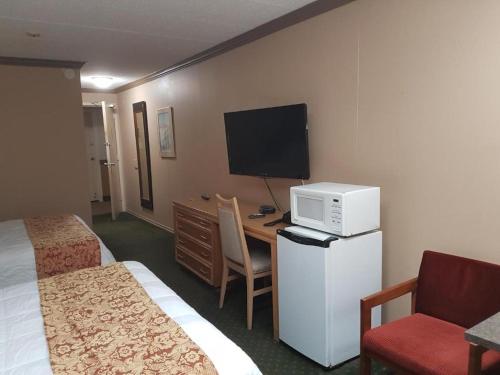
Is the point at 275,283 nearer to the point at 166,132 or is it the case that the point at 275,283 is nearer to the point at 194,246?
the point at 194,246

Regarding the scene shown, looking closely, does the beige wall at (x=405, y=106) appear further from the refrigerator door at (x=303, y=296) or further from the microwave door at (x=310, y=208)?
the refrigerator door at (x=303, y=296)

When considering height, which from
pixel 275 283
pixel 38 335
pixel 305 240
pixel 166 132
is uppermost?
pixel 166 132

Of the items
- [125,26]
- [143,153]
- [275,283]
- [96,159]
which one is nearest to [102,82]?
[143,153]

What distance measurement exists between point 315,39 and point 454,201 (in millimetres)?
1534

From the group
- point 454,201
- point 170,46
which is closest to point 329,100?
point 454,201

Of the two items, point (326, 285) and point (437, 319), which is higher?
point (326, 285)

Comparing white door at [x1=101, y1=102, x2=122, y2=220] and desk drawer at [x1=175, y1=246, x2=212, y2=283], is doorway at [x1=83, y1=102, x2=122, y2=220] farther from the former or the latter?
desk drawer at [x1=175, y1=246, x2=212, y2=283]

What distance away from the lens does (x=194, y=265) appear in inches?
153

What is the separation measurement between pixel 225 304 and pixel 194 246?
76 centimetres

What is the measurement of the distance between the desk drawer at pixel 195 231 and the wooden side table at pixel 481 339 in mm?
2434

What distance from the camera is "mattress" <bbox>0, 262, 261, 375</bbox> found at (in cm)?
131

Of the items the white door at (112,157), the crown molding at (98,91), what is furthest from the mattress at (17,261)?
the crown molding at (98,91)

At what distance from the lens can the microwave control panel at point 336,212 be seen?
2246 mm

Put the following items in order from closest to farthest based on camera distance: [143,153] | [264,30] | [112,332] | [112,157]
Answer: [112,332] < [264,30] < [143,153] < [112,157]
